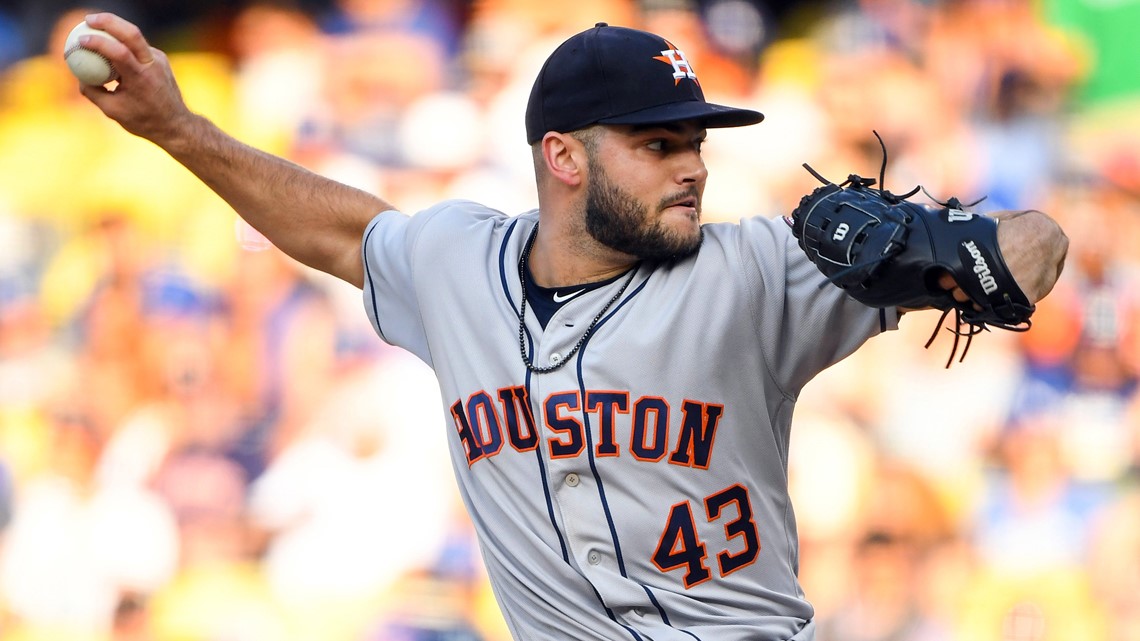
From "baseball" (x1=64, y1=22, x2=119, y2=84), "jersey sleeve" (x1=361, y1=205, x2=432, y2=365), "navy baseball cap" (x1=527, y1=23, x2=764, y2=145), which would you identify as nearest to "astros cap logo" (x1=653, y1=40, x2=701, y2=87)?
"navy baseball cap" (x1=527, y1=23, x2=764, y2=145)

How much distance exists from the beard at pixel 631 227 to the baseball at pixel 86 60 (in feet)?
3.52

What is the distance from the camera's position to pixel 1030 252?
2.24m

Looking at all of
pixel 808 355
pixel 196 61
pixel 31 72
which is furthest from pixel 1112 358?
pixel 31 72

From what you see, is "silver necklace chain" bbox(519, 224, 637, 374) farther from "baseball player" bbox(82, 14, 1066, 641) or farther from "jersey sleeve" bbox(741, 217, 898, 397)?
"jersey sleeve" bbox(741, 217, 898, 397)

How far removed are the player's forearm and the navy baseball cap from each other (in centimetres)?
53

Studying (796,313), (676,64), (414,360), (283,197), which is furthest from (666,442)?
(414,360)

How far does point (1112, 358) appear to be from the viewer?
5.43 m

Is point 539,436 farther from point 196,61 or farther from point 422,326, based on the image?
point 196,61

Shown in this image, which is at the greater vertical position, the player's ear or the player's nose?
the player's ear

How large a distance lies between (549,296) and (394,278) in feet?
1.30

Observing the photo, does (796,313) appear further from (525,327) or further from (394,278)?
(394,278)

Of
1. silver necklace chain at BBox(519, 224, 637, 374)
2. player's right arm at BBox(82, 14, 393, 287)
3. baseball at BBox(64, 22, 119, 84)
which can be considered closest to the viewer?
silver necklace chain at BBox(519, 224, 637, 374)

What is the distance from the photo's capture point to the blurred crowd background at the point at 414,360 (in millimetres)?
5395

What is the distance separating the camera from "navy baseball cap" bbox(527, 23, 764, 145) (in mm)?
2742
